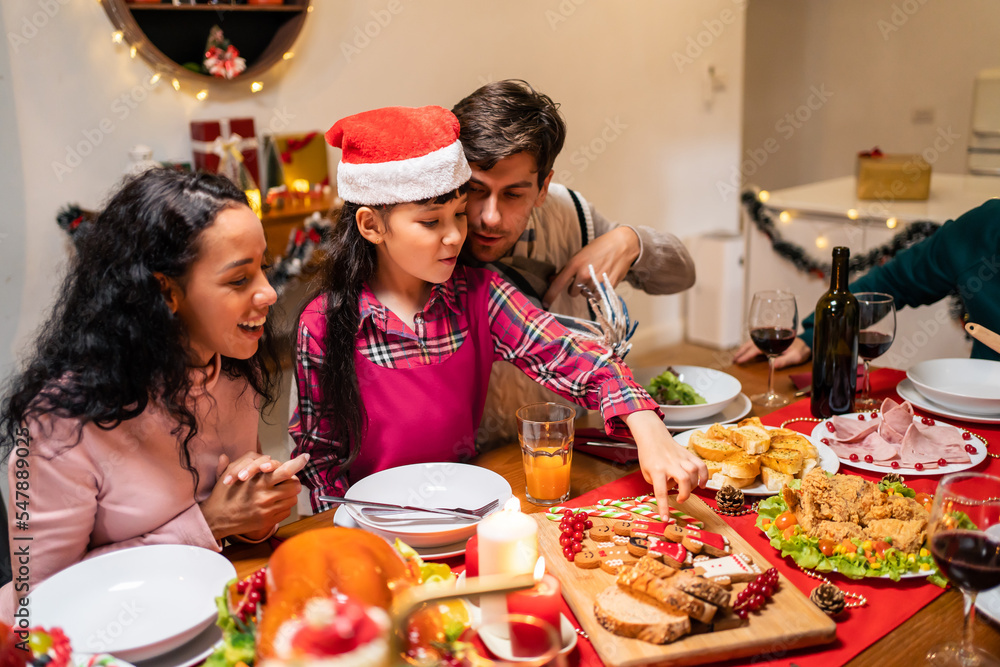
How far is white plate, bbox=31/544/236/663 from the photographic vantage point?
945 mm

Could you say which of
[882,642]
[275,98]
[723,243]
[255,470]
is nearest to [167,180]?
[255,470]

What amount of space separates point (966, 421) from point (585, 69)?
2933 mm

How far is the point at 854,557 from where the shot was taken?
3.57 ft

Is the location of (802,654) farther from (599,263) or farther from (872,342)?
(599,263)

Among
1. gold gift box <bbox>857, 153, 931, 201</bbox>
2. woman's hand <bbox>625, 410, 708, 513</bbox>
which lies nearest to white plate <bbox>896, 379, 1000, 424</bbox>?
woman's hand <bbox>625, 410, 708, 513</bbox>

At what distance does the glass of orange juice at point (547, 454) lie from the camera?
1.32 meters

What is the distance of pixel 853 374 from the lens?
163cm

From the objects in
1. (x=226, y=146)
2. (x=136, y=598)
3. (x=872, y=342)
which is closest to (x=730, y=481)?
(x=872, y=342)

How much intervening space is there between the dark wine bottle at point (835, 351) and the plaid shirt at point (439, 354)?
0.44m

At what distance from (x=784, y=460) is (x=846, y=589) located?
28 centimetres

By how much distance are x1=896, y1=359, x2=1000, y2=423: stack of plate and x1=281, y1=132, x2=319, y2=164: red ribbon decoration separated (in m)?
2.29

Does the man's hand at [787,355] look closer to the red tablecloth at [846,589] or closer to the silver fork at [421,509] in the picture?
the red tablecloth at [846,589]

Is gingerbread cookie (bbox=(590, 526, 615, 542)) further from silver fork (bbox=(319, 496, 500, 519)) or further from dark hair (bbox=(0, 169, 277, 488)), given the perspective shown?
dark hair (bbox=(0, 169, 277, 488))

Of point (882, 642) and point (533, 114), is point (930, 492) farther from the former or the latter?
point (533, 114)
